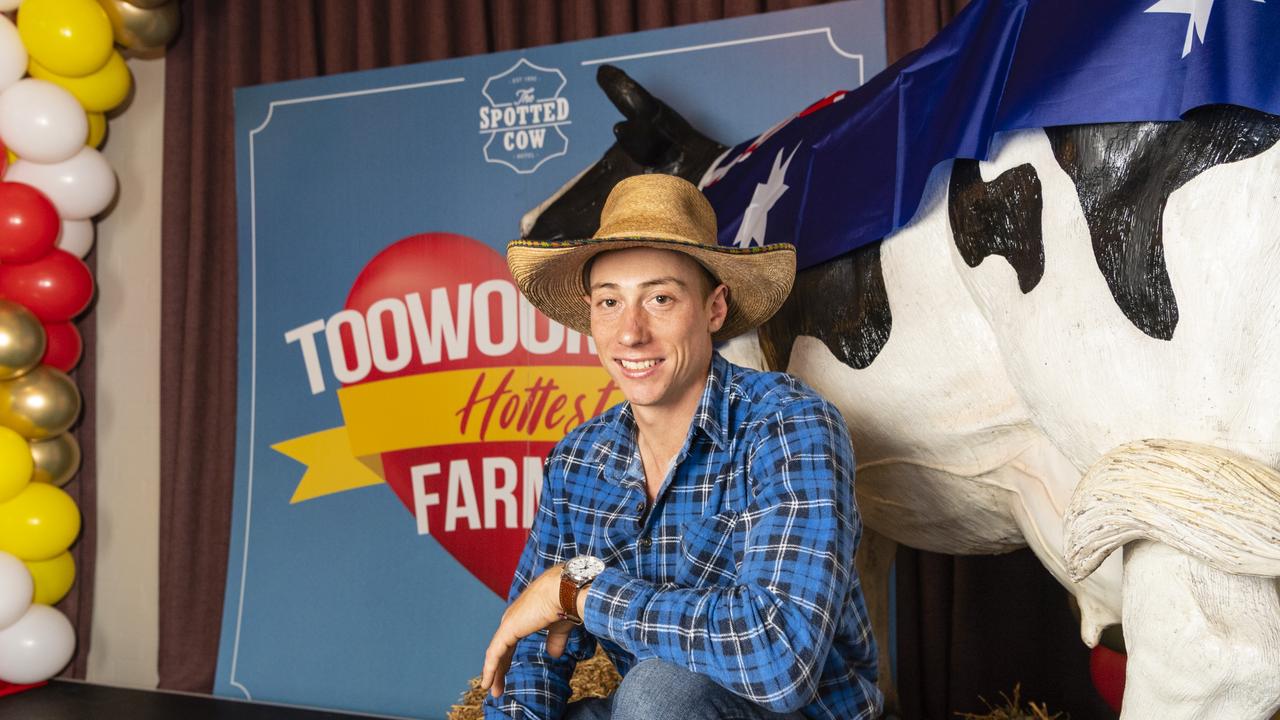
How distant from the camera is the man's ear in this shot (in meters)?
1.48

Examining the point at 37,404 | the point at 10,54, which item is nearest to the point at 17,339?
the point at 37,404

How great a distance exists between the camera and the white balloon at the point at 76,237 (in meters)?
3.21

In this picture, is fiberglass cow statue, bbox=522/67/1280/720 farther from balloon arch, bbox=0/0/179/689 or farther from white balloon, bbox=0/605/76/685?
white balloon, bbox=0/605/76/685

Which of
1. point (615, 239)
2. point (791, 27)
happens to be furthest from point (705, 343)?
point (791, 27)

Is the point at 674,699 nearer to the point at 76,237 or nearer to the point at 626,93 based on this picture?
the point at 626,93

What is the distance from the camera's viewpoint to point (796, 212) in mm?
1660

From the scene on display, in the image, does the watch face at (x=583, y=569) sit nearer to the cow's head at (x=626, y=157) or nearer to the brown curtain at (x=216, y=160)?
the cow's head at (x=626, y=157)

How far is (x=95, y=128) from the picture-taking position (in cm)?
329

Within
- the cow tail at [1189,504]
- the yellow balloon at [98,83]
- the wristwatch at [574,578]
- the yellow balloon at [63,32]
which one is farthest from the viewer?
the yellow balloon at [98,83]

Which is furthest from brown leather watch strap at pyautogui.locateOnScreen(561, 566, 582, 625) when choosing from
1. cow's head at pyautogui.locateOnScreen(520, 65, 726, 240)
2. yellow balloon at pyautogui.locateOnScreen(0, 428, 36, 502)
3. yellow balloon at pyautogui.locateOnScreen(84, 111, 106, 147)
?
yellow balloon at pyautogui.locateOnScreen(84, 111, 106, 147)

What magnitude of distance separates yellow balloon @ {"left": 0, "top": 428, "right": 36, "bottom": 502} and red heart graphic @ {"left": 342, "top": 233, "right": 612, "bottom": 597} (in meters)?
0.95

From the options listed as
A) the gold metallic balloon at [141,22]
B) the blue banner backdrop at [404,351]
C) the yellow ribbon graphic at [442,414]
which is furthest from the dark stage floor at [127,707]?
the gold metallic balloon at [141,22]

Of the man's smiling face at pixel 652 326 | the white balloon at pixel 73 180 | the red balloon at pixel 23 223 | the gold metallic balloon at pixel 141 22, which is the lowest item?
the man's smiling face at pixel 652 326

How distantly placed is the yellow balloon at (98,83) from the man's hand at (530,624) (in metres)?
2.54
